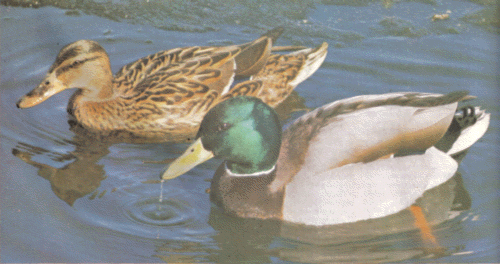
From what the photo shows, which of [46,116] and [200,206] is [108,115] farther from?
[200,206]

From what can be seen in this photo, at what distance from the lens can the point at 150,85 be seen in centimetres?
601

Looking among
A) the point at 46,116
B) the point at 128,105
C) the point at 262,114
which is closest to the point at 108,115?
the point at 128,105

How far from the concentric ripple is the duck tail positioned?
205cm

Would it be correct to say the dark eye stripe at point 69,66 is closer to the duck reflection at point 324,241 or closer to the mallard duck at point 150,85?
the mallard duck at point 150,85

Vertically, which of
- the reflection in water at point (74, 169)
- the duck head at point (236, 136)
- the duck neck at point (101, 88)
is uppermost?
the duck head at point (236, 136)

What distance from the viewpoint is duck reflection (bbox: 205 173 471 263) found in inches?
180

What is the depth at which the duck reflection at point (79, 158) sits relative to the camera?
17.3 ft

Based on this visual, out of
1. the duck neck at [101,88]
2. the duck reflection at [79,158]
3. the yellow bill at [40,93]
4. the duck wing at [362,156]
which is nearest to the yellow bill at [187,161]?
the duck wing at [362,156]

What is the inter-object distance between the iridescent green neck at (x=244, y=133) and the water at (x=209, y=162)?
47 centimetres

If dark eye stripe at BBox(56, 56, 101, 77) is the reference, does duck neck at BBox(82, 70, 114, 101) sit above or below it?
below

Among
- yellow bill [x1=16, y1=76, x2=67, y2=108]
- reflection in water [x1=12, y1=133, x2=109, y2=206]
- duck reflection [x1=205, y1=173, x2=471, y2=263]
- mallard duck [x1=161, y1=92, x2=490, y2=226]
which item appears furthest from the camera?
yellow bill [x1=16, y1=76, x2=67, y2=108]

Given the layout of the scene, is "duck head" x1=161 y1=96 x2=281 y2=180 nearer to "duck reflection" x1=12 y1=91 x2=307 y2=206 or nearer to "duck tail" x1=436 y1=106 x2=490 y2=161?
"duck reflection" x1=12 y1=91 x2=307 y2=206

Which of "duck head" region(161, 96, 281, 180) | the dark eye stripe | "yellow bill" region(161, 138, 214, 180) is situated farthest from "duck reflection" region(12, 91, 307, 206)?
"duck head" region(161, 96, 281, 180)

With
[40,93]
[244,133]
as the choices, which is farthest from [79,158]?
[244,133]
